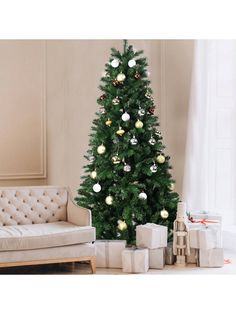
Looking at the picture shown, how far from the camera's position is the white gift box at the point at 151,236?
4.82 metres

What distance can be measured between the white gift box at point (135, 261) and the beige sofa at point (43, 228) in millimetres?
273

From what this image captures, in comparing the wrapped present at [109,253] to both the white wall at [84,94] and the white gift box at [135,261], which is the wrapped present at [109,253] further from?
the white wall at [84,94]

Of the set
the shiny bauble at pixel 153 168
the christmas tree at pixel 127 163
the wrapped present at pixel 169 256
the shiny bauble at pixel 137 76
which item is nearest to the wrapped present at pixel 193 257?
the wrapped present at pixel 169 256

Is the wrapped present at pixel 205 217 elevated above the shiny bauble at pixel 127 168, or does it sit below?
below

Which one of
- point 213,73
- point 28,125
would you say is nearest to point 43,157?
point 28,125

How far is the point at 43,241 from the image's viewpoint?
14.8 ft

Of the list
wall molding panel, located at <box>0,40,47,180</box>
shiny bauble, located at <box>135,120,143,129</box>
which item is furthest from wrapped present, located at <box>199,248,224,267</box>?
wall molding panel, located at <box>0,40,47,180</box>

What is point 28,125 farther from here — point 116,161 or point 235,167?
point 235,167

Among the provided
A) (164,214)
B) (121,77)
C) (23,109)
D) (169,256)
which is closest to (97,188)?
(164,214)

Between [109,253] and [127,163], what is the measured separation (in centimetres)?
88

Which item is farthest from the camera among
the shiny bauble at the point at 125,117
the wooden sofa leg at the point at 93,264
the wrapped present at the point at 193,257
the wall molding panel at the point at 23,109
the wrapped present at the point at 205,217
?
the wall molding panel at the point at 23,109

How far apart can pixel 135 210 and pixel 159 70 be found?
1.98 metres

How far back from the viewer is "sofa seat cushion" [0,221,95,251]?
14.6ft

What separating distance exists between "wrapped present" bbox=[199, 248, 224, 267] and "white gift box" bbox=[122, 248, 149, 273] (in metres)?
0.54
